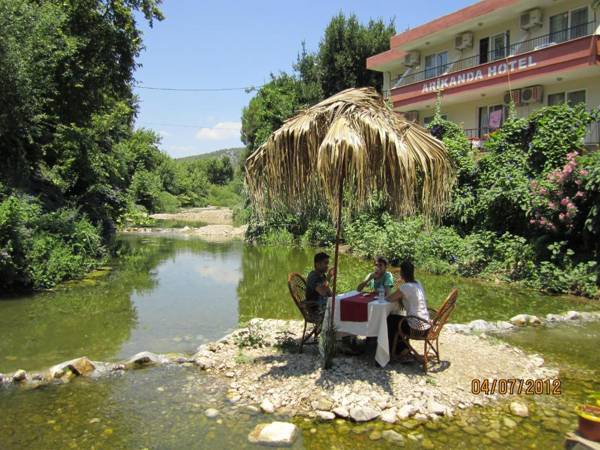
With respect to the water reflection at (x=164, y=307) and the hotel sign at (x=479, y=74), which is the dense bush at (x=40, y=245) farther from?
the hotel sign at (x=479, y=74)

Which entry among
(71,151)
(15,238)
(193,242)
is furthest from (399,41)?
(15,238)

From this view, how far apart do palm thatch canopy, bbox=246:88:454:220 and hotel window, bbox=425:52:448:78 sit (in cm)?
2238

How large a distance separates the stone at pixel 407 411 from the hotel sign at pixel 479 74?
63.9 feet

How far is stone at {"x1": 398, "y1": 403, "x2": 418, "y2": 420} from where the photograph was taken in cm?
514

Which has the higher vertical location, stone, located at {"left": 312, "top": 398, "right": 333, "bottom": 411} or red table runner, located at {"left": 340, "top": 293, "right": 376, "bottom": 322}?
red table runner, located at {"left": 340, "top": 293, "right": 376, "bottom": 322}

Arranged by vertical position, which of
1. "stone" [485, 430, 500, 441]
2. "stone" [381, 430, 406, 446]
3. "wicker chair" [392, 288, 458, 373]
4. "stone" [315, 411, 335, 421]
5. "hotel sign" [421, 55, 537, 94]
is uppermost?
"hotel sign" [421, 55, 537, 94]

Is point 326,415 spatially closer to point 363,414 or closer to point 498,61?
point 363,414

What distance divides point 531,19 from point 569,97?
12.7 feet

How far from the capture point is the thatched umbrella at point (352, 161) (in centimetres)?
559

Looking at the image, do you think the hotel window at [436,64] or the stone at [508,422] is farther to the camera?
the hotel window at [436,64]

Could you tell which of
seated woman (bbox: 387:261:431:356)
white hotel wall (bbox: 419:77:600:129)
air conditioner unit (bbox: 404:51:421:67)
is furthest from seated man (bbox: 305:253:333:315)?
air conditioner unit (bbox: 404:51:421:67)

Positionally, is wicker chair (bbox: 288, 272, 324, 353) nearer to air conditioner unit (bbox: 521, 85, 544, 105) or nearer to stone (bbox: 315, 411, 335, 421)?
stone (bbox: 315, 411, 335, 421)

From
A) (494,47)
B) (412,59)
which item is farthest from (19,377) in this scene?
(412,59)

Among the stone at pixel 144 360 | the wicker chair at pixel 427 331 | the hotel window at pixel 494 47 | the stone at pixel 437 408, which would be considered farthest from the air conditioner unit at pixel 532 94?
the stone at pixel 144 360
